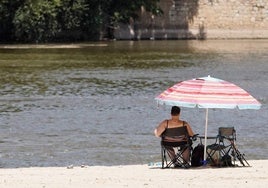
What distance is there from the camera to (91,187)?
12367mm

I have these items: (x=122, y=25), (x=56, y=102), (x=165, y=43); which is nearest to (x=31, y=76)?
(x=56, y=102)

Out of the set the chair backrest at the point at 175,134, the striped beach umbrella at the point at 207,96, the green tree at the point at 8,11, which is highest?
the striped beach umbrella at the point at 207,96

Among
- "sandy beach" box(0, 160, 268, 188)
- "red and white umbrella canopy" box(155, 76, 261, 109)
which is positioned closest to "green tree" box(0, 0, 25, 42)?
"sandy beach" box(0, 160, 268, 188)

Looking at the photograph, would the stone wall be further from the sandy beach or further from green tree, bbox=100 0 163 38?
the sandy beach

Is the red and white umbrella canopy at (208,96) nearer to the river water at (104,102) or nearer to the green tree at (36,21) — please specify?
the river water at (104,102)

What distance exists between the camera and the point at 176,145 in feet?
47.3

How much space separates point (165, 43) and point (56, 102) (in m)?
28.2

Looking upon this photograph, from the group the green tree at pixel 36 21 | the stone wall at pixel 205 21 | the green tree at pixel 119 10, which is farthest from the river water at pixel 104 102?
the stone wall at pixel 205 21

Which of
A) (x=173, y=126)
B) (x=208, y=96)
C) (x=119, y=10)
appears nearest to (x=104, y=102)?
(x=173, y=126)

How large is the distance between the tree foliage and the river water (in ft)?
14.8

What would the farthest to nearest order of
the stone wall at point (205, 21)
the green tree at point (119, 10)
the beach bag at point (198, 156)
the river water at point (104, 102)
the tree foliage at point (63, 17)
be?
1. the stone wall at point (205, 21)
2. the green tree at point (119, 10)
3. the tree foliage at point (63, 17)
4. the river water at point (104, 102)
5. the beach bag at point (198, 156)

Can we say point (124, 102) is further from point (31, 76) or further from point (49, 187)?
point (49, 187)

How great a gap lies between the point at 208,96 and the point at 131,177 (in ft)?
5.64

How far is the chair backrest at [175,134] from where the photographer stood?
1444 cm
